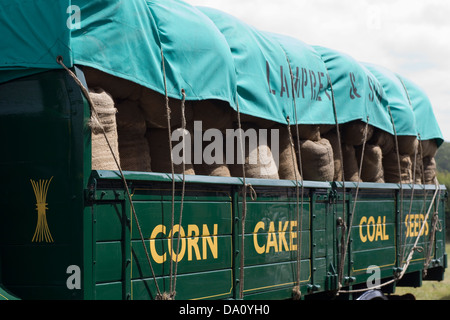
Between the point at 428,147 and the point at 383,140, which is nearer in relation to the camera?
the point at 383,140

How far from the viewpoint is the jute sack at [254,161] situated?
503cm

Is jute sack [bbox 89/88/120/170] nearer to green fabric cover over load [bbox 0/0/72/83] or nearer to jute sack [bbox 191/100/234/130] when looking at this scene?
green fabric cover over load [bbox 0/0/72/83]

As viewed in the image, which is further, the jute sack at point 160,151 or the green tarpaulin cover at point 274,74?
the green tarpaulin cover at point 274,74

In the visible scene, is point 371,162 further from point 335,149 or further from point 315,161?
point 315,161

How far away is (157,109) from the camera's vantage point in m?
4.33

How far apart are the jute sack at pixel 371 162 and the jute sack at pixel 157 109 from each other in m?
2.93

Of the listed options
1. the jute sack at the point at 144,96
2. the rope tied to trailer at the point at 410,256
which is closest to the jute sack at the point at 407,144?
the rope tied to trailer at the point at 410,256

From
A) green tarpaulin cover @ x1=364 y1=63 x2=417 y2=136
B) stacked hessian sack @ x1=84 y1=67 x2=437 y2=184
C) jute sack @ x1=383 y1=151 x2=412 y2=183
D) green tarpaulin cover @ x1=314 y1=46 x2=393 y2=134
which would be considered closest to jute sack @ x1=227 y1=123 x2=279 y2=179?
stacked hessian sack @ x1=84 y1=67 x2=437 y2=184

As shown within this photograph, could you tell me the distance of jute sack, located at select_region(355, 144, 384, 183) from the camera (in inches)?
270

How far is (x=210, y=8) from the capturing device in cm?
532

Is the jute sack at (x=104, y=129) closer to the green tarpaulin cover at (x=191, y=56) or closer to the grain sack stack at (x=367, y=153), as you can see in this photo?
the green tarpaulin cover at (x=191, y=56)

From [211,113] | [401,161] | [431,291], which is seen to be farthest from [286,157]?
[431,291]

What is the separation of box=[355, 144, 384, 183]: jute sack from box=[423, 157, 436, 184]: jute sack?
1.33 meters

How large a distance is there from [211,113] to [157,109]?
564mm
